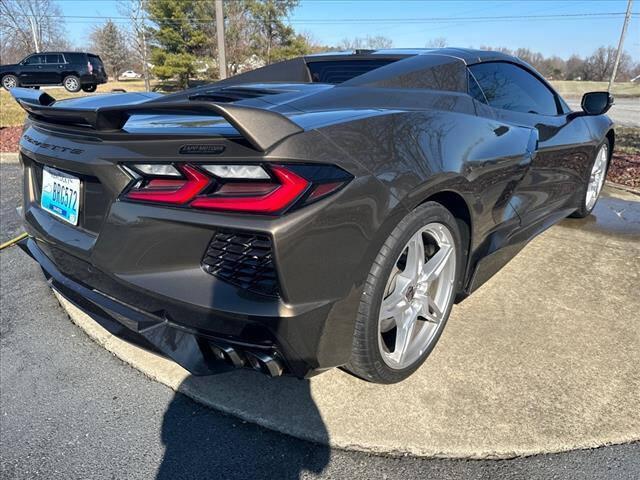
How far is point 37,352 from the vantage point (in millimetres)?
2480

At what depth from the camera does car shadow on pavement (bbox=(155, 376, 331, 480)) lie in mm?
1755

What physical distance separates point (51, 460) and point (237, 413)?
714 millimetres

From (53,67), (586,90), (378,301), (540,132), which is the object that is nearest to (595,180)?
(540,132)

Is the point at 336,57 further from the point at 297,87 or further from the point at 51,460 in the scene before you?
the point at 51,460

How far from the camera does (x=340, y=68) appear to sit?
313cm

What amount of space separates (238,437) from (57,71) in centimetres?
2706

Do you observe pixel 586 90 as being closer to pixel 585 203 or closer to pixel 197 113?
pixel 585 203

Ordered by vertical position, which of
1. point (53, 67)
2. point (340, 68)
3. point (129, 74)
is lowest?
point (129, 74)

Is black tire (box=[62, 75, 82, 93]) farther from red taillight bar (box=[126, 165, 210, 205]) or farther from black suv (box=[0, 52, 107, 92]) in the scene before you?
red taillight bar (box=[126, 165, 210, 205])

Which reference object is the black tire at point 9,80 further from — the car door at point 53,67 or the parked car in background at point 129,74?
the parked car in background at point 129,74

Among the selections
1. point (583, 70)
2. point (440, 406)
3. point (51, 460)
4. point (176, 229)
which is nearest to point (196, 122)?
point (176, 229)

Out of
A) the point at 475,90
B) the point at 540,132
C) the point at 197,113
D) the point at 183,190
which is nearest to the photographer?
the point at 183,190

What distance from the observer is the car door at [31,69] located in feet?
78.5

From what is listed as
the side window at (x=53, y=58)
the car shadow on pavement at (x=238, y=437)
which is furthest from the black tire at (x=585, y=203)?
the side window at (x=53, y=58)
